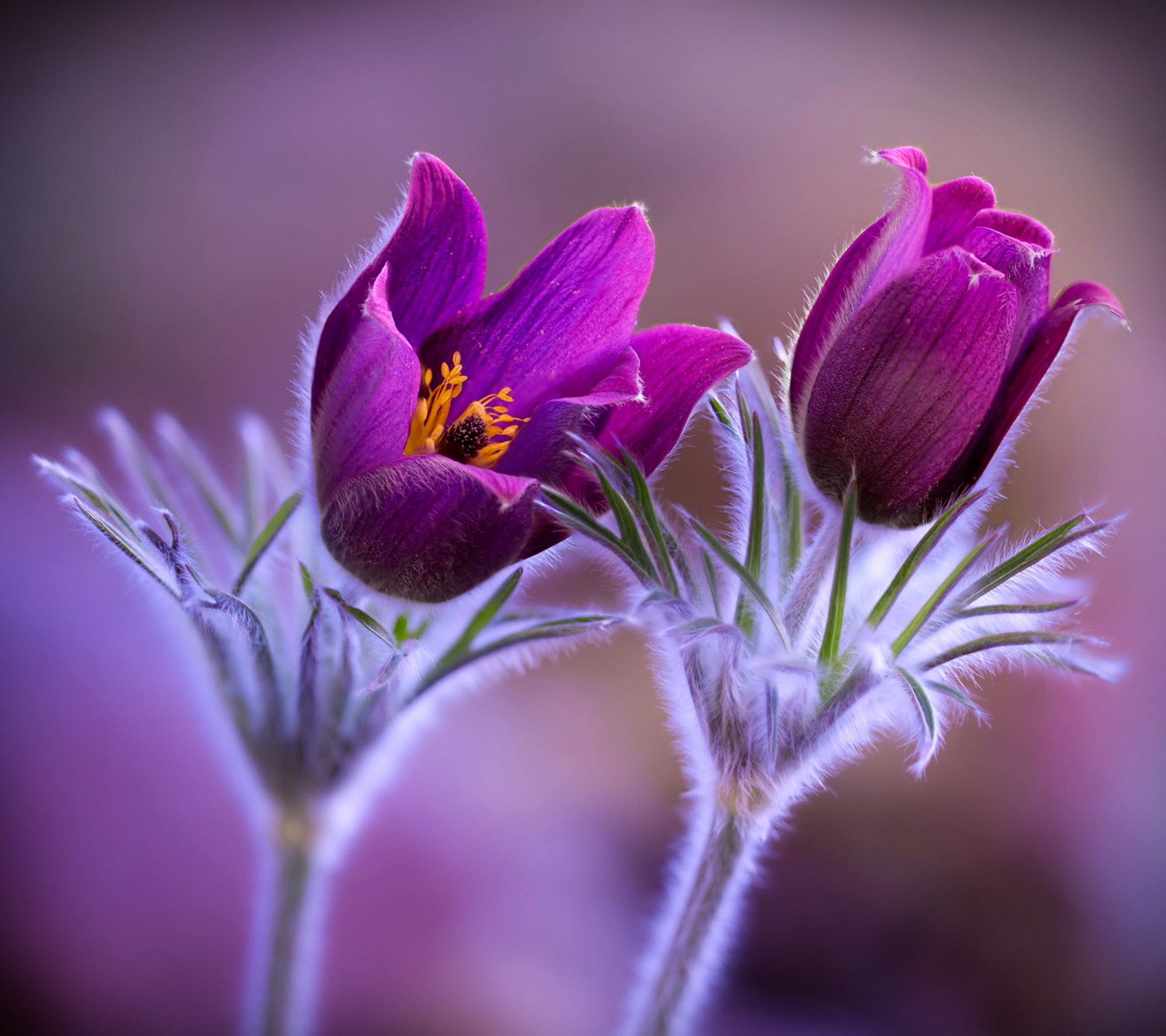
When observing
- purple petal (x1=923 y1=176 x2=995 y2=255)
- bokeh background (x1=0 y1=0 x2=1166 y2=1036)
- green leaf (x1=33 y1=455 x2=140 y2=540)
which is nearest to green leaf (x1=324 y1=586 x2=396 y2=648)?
green leaf (x1=33 y1=455 x2=140 y2=540)

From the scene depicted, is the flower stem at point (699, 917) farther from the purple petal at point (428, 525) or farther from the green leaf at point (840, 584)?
the purple petal at point (428, 525)

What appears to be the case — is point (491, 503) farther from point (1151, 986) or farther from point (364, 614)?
point (1151, 986)

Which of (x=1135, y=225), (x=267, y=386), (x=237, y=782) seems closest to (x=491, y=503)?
(x=237, y=782)

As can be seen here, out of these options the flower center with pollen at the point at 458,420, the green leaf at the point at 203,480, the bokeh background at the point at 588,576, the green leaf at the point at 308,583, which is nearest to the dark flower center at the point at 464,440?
the flower center with pollen at the point at 458,420

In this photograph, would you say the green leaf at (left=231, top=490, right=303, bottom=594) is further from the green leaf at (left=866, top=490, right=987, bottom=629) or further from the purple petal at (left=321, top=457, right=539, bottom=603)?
the green leaf at (left=866, top=490, right=987, bottom=629)

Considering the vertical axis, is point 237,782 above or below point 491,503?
below
